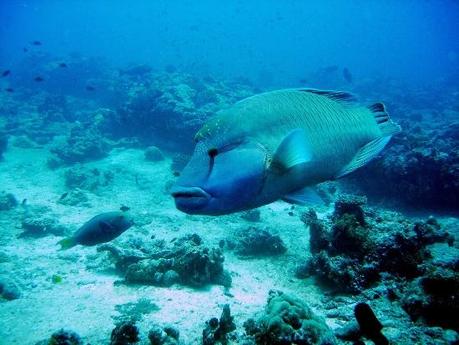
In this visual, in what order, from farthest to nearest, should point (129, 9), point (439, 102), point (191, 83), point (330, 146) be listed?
point (129, 9)
point (439, 102)
point (191, 83)
point (330, 146)

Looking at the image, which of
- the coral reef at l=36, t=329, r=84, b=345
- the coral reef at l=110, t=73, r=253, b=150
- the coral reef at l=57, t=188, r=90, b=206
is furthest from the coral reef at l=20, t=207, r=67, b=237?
the coral reef at l=110, t=73, r=253, b=150

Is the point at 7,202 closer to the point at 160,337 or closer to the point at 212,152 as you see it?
the point at 160,337

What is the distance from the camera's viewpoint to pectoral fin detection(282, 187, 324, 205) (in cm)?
174

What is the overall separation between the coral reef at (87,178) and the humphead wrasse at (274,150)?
11.8m

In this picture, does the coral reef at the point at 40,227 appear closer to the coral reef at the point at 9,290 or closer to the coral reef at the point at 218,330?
the coral reef at the point at 9,290

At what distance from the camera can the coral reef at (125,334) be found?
3754 millimetres

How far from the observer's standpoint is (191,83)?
73.3 feet

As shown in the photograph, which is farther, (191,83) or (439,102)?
(439,102)

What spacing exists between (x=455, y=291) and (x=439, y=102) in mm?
33923

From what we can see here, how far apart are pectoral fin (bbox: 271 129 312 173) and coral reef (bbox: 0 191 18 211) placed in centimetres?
1242

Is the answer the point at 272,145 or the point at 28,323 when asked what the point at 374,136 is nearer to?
the point at 272,145

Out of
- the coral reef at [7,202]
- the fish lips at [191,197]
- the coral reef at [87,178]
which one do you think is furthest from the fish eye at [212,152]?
the coral reef at [7,202]

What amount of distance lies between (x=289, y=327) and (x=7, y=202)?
1142 cm

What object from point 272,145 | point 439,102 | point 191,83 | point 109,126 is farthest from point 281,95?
point 439,102
